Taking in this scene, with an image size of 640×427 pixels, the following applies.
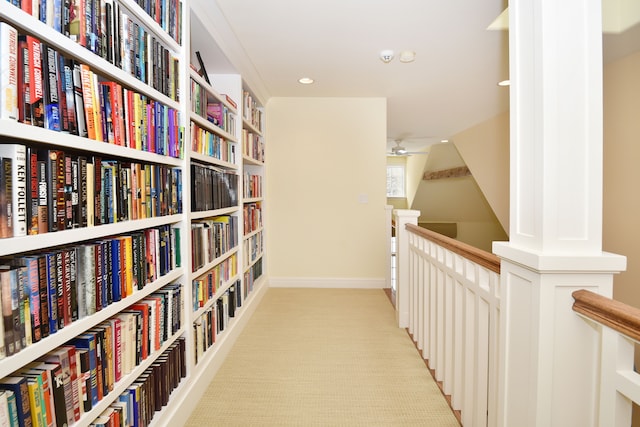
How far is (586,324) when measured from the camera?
2.89 ft

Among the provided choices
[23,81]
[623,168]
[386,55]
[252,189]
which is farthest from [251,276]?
[623,168]

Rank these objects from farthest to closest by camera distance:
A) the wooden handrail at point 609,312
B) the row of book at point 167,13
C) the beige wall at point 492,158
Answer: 1. the beige wall at point 492,158
2. the row of book at point 167,13
3. the wooden handrail at point 609,312

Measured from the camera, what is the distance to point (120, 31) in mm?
1205

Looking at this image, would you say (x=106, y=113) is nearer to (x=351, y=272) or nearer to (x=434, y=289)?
(x=434, y=289)

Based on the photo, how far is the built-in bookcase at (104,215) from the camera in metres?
0.82

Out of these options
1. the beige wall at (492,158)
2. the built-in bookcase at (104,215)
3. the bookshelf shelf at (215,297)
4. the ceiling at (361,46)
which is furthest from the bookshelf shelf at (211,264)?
the beige wall at (492,158)

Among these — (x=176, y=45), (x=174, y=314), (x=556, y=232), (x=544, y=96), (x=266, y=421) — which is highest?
(x=176, y=45)

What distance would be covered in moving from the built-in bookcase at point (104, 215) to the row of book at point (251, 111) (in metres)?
0.99

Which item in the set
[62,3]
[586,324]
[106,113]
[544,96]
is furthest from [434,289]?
[62,3]

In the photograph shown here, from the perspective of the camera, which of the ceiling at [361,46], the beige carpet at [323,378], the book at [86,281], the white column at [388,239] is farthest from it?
the white column at [388,239]

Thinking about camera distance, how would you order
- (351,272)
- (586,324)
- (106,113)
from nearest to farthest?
1. (586,324)
2. (106,113)
3. (351,272)

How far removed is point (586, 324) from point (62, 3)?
5.45 ft

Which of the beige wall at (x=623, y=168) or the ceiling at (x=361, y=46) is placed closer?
the ceiling at (x=361, y=46)

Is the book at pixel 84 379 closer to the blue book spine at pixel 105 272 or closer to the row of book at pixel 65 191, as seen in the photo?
the blue book spine at pixel 105 272
